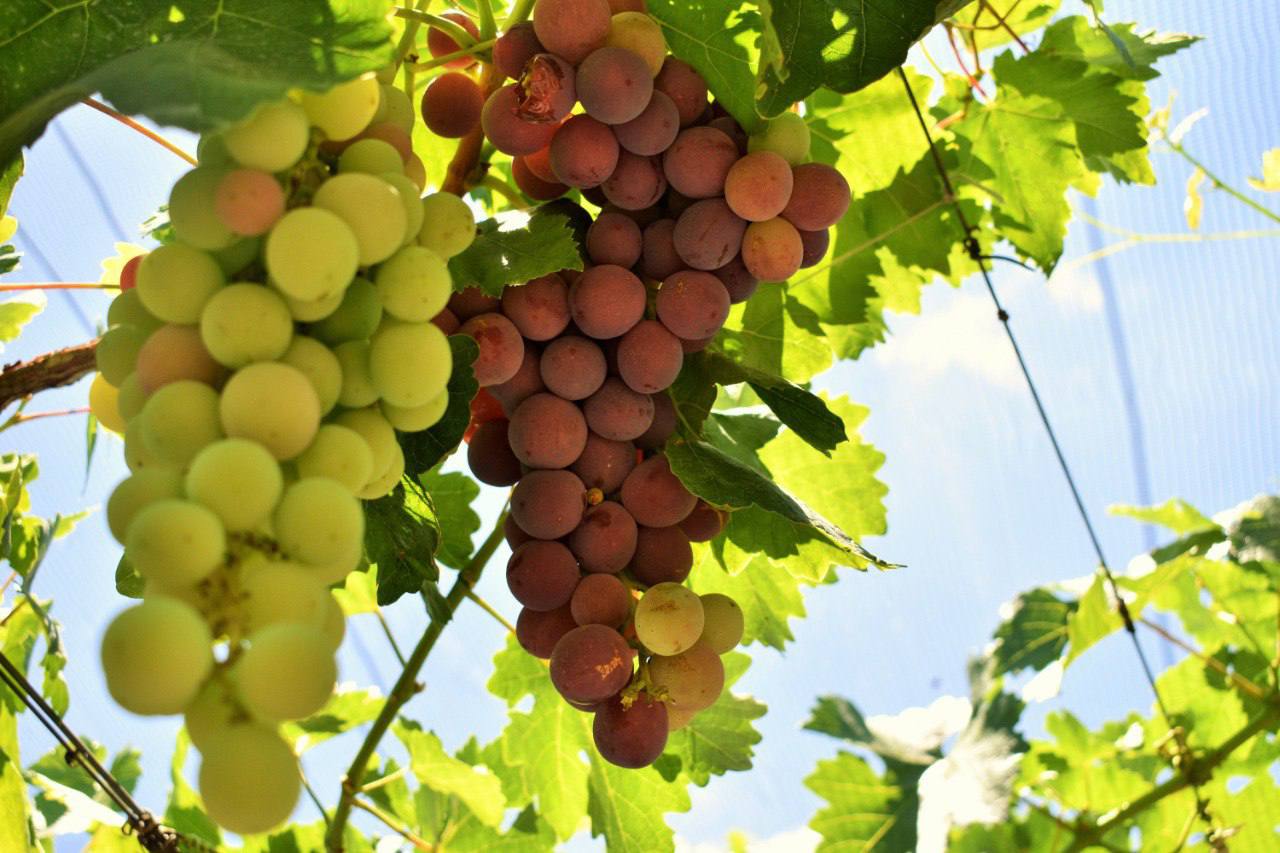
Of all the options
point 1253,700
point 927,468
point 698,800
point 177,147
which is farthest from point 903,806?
point 927,468

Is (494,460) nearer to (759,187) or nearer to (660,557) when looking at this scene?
(660,557)

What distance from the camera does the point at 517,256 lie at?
751 millimetres

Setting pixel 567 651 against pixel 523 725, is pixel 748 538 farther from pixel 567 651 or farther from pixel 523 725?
pixel 523 725

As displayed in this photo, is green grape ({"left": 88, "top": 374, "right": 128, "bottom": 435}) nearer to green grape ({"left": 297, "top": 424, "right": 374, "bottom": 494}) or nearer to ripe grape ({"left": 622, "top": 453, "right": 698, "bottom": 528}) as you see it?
green grape ({"left": 297, "top": 424, "right": 374, "bottom": 494})

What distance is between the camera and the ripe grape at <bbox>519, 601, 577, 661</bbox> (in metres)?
0.76

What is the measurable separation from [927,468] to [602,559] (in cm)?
267

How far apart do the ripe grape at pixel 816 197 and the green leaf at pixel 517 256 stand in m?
0.15

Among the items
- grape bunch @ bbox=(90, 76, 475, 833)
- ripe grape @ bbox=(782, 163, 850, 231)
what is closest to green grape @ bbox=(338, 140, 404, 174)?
grape bunch @ bbox=(90, 76, 475, 833)

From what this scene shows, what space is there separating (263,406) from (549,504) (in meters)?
0.32

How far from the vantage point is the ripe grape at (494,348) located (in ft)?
2.42

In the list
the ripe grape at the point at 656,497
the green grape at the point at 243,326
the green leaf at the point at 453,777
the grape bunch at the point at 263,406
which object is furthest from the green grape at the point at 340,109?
the green leaf at the point at 453,777

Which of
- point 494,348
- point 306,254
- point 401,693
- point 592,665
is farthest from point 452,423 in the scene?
point 401,693

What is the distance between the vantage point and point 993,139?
3.81 ft

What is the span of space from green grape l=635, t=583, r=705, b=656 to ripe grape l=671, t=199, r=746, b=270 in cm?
21
